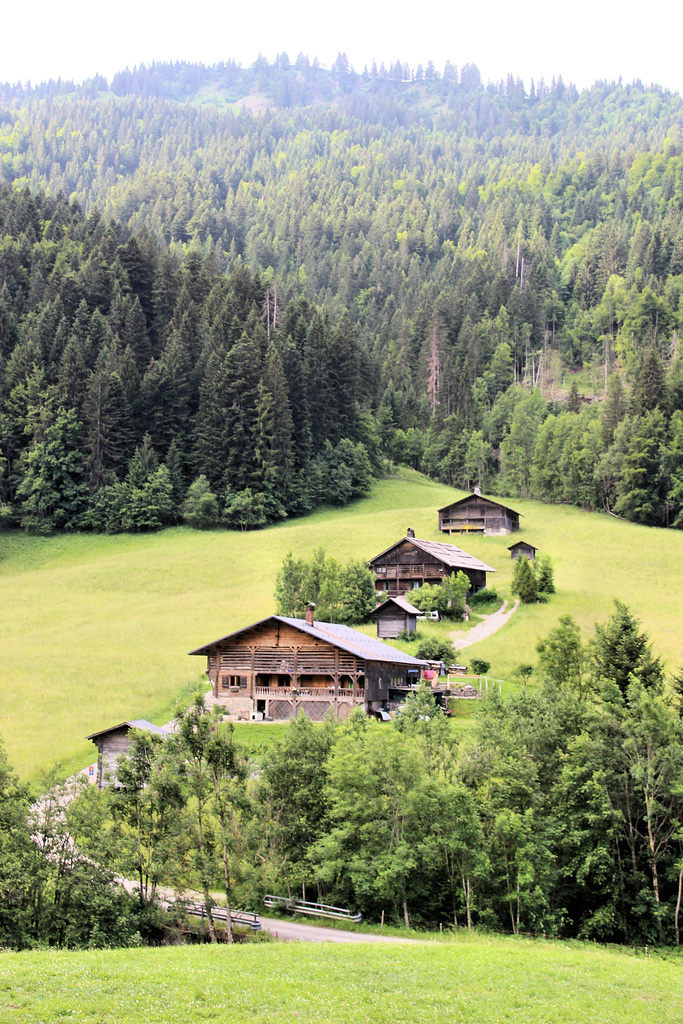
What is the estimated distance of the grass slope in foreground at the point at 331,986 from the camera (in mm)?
16375

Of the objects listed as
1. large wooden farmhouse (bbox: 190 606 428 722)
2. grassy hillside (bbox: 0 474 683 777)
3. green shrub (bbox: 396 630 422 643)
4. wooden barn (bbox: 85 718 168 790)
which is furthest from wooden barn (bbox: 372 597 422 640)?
wooden barn (bbox: 85 718 168 790)

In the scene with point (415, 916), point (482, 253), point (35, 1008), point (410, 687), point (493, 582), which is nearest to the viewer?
point (35, 1008)

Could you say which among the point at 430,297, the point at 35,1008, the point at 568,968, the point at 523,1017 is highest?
the point at 430,297

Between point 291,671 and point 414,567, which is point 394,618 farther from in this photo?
point 291,671

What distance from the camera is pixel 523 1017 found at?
18.6 m

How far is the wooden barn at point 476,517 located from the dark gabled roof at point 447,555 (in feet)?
43.4

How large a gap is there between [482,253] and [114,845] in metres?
182

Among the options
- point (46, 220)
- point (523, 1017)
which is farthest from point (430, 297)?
point (523, 1017)

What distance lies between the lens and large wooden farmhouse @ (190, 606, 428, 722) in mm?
48062

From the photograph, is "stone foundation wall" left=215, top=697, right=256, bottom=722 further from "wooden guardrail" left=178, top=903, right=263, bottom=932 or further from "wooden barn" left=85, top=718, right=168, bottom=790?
"wooden guardrail" left=178, top=903, right=263, bottom=932

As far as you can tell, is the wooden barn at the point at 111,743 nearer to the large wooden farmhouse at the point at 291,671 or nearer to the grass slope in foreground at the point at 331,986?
the large wooden farmhouse at the point at 291,671

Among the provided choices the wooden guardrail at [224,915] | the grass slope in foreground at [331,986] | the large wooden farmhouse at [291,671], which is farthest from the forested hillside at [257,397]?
the grass slope in foreground at [331,986]

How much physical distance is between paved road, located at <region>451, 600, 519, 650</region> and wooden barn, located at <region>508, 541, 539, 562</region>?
44.9ft

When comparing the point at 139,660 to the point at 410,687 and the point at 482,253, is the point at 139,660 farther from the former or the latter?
the point at 482,253
